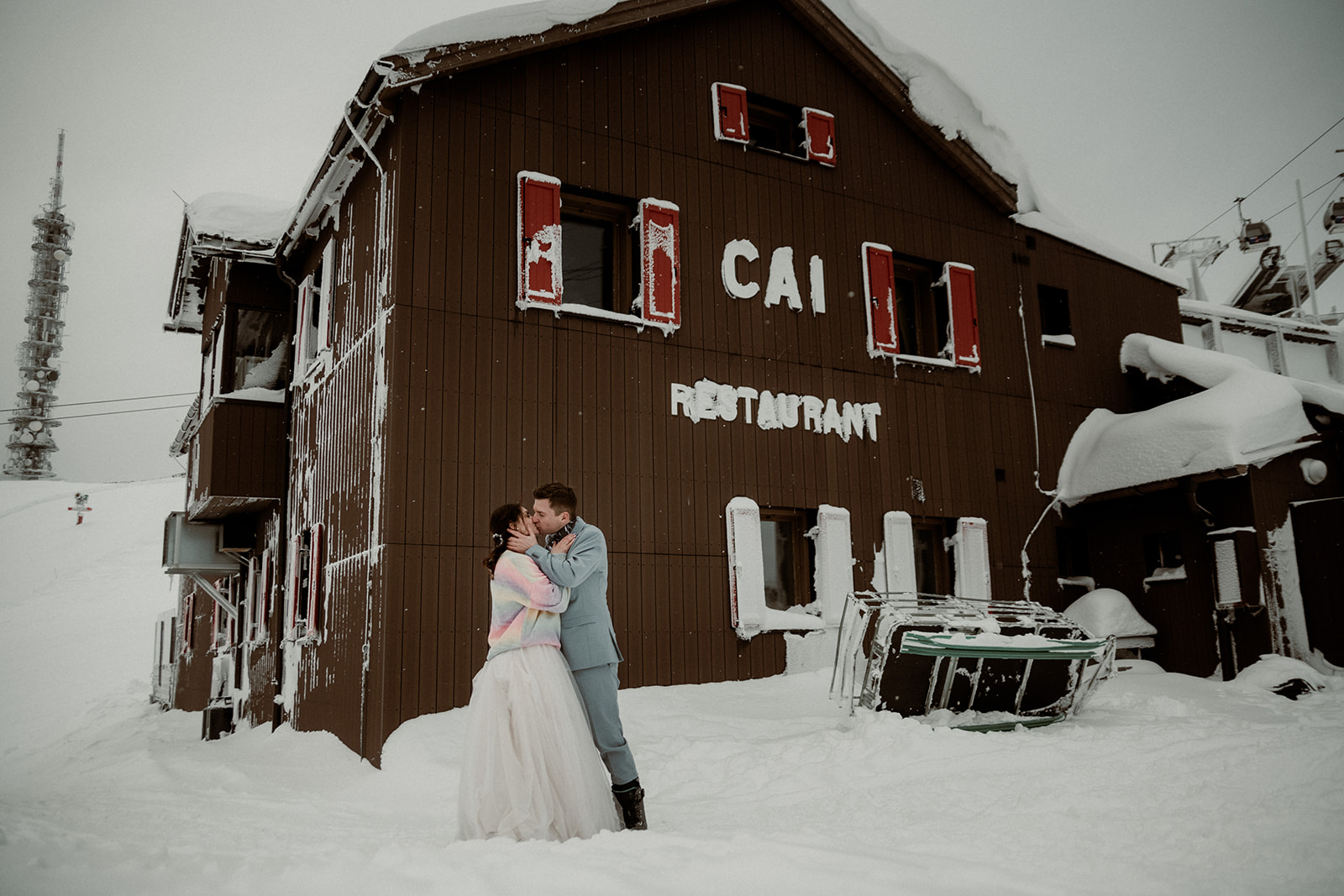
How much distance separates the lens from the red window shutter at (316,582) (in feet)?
35.4

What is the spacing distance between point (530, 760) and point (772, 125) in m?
9.60

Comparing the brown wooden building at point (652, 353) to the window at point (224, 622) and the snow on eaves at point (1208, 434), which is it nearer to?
the snow on eaves at point (1208, 434)

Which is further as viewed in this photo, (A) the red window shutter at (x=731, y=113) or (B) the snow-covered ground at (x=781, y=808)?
(A) the red window shutter at (x=731, y=113)

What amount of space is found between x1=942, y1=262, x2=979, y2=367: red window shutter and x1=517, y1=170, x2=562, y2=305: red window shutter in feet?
17.3

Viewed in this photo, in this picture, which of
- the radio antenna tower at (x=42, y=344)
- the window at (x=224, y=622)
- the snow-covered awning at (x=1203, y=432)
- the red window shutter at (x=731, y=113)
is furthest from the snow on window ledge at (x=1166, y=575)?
the radio antenna tower at (x=42, y=344)

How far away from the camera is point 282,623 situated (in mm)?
12836

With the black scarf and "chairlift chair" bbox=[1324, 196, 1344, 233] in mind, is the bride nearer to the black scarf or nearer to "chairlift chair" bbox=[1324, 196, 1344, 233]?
the black scarf

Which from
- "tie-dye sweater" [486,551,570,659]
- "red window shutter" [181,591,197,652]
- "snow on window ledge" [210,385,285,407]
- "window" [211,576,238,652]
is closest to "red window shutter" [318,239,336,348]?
"snow on window ledge" [210,385,285,407]

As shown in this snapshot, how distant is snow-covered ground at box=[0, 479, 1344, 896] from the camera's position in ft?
11.6

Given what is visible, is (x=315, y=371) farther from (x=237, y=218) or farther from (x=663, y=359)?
(x=663, y=359)

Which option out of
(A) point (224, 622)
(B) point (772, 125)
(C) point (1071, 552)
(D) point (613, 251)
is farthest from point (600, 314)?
(A) point (224, 622)

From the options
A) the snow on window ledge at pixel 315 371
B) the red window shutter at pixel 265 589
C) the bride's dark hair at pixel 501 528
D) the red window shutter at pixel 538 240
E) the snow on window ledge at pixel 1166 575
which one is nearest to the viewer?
the bride's dark hair at pixel 501 528

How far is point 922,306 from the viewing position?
12.9 meters

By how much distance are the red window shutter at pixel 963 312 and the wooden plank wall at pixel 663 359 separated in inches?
10.5
